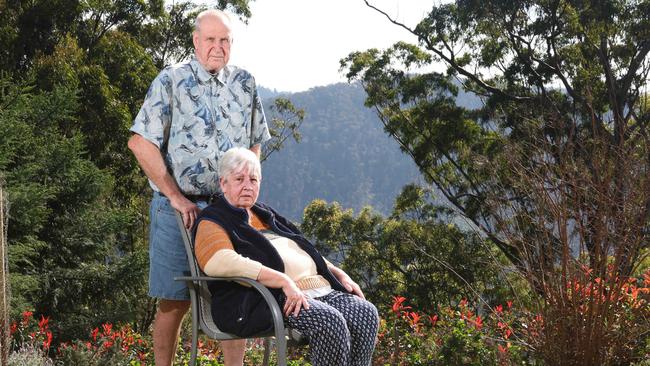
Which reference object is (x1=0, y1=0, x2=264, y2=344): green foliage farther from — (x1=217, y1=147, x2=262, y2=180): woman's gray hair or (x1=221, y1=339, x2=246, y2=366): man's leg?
(x1=217, y1=147, x2=262, y2=180): woman's gray hair

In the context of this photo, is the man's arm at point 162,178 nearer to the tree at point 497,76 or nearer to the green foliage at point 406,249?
the tree at point 497,76

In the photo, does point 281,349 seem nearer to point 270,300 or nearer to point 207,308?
point 270,300

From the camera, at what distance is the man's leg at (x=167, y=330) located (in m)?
2.98

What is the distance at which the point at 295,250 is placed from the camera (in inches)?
114

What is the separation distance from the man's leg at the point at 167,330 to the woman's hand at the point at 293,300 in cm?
55

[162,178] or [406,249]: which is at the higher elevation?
[406,249]

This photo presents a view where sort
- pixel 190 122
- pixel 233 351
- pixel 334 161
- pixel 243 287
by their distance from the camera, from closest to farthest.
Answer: pixel 243 287 < pixel 190 122 < pixel 233 351 < pixel 334 161

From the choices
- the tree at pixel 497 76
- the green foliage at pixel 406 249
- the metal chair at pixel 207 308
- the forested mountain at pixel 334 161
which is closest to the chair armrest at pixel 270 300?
the metal chair at pixel 207 308

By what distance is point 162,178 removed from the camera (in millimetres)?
2834

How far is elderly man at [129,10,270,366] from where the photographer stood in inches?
112

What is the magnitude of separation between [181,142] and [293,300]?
2.42 feet

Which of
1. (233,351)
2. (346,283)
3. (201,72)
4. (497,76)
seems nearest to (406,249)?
(497,76)

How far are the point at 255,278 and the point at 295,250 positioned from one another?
0.96 feet

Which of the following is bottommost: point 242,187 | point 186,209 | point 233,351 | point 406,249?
point 233,351
